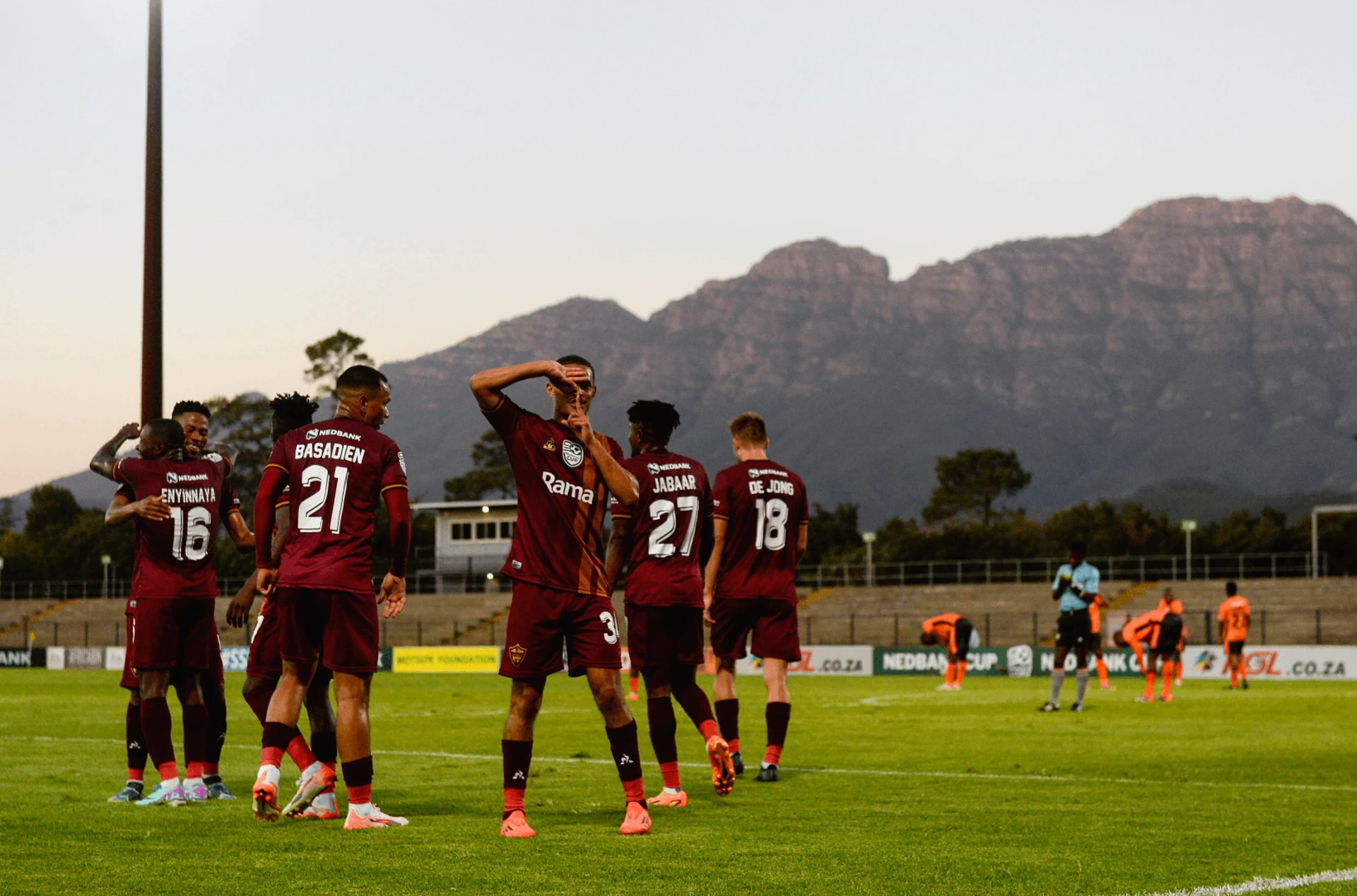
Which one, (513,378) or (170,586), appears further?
(170,586)

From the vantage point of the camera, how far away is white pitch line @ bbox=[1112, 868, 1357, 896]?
5.95 metres

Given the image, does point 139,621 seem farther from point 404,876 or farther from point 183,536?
point 404,876

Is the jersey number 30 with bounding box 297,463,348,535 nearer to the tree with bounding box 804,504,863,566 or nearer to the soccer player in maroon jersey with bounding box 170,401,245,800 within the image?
the soccer player in maroon jersey with bounding box 170,401,245,800

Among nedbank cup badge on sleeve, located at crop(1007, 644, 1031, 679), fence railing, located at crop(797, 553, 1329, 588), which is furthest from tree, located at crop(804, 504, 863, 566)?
nedbank cup badge on sleeve, located at crop(1007, 644, 1031, 679)

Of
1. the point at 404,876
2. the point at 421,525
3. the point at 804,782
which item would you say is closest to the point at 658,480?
the point at 804,782

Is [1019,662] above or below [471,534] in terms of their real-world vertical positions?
below

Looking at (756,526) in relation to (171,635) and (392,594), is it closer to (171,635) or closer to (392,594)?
(392,594)

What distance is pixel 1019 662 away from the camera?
38469 mm

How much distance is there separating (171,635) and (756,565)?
12.7 ft

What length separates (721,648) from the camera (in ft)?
35.5

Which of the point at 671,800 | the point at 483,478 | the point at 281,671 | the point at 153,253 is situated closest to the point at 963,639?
the point at 153,253

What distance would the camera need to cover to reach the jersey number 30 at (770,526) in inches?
424

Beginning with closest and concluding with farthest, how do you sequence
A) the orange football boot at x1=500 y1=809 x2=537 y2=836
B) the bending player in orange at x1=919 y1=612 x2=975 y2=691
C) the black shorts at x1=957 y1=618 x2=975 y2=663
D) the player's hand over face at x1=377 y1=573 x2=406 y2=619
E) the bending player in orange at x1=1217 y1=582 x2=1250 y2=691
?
the orange football boot at x1=500 y1=809 x2=537 y2=836 < the player's hand over face at x1=377 y1=573 x2=406 y2=619 < the bending player in orange at x1=1217 y1=582 x2=1250 y2=691 < the bending player in orange at x1=919 y1=612 x2=975 y2=691 < the black shorts at x1=957 y1=618 x2=975 y2=663

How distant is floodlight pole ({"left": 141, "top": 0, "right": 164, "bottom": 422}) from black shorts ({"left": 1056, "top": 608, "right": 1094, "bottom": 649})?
1213 cm
